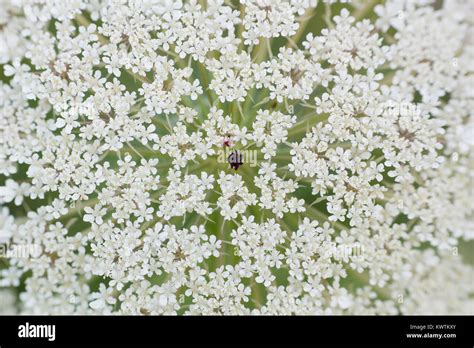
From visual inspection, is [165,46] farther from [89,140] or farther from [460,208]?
[460,208]

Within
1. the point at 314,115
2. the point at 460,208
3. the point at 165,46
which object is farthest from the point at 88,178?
the point at 460,208

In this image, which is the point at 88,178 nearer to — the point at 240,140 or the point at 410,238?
the point at 240,140

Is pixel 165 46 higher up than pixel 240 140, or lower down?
higher up

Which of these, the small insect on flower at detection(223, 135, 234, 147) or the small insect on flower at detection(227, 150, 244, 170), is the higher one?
the small insect on flower at detection(223, 135, 234, 147)

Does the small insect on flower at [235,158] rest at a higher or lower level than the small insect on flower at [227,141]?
lower
